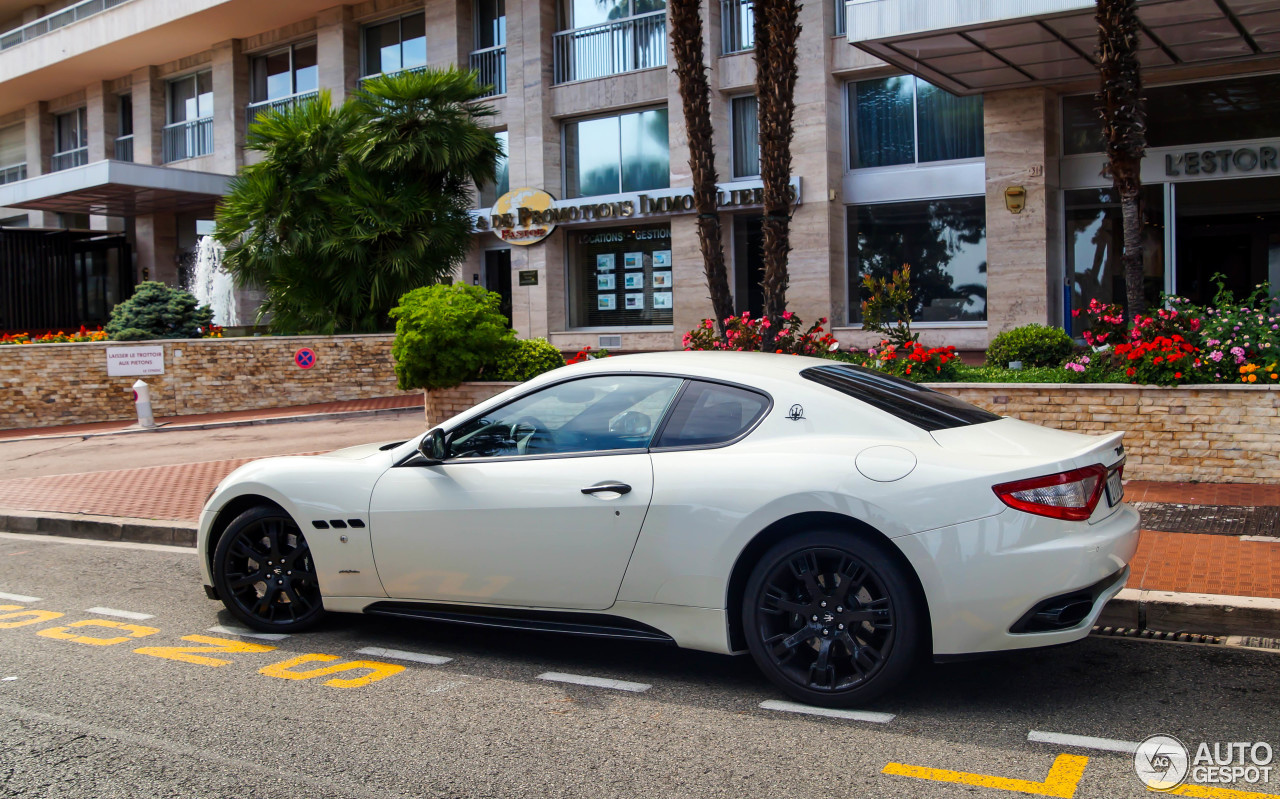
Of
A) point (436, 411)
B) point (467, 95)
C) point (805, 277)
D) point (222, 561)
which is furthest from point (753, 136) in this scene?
point (222, 561)

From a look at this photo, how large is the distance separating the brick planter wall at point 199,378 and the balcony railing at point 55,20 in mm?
17421

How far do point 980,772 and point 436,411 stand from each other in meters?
11.4

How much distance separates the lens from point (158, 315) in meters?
23.3

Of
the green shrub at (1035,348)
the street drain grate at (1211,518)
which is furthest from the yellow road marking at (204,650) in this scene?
the green shrub at (1035,348)

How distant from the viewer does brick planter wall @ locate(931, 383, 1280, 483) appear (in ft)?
30.3

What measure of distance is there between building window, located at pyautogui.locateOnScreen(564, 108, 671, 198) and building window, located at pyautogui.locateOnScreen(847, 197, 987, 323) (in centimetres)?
466

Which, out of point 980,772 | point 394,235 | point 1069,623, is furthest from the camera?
point 394,235

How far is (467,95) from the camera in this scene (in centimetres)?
2289

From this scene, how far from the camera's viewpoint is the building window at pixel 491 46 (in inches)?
1034

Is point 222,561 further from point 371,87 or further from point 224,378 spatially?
point 371,87

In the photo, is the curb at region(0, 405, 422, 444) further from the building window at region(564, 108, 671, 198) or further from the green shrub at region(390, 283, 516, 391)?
the building window at region(564, 108, 671, 198)

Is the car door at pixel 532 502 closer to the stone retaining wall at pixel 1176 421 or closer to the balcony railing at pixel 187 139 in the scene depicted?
the stone retaining wall at pixel 1176 421

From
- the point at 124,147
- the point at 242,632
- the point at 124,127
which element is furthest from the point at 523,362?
the point at 124,127

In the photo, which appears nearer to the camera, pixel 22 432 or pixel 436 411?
pixel 436 411
